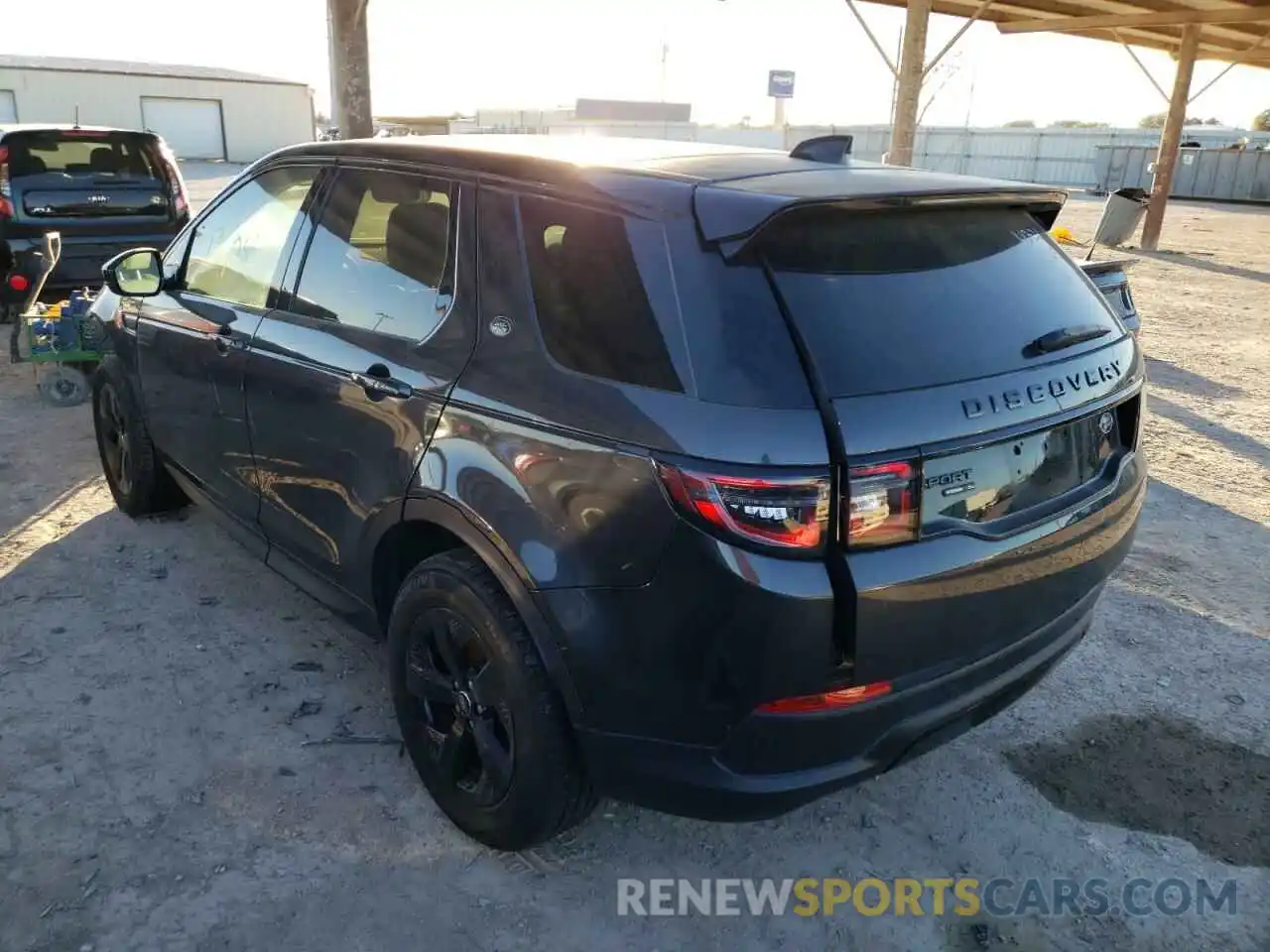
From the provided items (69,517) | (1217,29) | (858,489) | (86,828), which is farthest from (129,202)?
(1217,29)

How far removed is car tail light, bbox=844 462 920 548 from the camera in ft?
6.09

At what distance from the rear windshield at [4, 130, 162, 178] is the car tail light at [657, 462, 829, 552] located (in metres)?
7.67

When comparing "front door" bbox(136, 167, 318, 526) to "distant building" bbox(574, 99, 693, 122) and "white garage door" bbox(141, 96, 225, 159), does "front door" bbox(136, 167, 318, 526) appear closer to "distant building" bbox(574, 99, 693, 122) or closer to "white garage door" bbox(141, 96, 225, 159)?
"white garage door" bbox(141, 96, 225, 159)

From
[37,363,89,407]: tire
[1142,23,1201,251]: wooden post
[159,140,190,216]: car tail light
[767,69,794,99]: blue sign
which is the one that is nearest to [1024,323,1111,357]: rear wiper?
[37,363,89,407]: tire

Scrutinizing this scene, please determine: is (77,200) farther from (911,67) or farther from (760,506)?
(911,67)

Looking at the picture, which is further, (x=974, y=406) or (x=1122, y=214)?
(x=1122, y=214)

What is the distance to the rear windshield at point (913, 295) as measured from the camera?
1.96 m

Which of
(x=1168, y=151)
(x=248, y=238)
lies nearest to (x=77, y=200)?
(x=248, y=238)

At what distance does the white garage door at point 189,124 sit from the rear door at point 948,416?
44511 millimetres

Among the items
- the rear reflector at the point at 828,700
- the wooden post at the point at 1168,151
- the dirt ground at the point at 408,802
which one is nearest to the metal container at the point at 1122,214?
the wooden post at the point at 1168,151

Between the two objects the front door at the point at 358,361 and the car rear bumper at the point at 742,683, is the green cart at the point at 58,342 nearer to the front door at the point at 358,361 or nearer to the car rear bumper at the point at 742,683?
the front door at the point at 358,361

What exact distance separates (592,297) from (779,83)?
76.8 meters

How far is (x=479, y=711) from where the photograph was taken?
8.00ft

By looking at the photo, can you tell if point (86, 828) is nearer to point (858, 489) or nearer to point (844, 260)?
point (858, 489)
